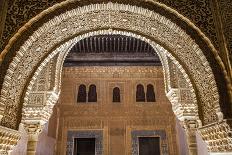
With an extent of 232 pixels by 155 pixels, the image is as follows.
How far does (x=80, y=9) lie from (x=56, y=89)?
9.62ft

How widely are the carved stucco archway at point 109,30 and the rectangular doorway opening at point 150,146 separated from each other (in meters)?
6.98

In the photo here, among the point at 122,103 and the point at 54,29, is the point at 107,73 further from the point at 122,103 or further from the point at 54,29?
the point at 54,29

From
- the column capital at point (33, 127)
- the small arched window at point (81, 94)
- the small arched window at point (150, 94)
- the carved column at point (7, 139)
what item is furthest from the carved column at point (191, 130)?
the small arched window at point (81, 94)

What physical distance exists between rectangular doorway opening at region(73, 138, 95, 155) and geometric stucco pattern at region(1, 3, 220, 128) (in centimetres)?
713

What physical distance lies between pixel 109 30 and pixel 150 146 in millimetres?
7430

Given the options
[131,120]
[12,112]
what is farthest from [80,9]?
[131,120]

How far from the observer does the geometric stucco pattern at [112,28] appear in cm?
299

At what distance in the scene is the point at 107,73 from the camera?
10.7m

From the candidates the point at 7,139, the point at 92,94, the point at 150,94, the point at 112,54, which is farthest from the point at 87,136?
the point at 7,139

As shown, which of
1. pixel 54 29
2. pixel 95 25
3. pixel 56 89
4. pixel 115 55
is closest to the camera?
pixel 54 29

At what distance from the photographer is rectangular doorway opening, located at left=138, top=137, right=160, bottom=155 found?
1011 centimetres

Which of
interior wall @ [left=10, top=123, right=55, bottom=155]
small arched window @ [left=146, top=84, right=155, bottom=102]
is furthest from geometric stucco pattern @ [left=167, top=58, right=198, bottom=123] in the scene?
small arched window @ [left=146, top=84, right=155, bottom=102]

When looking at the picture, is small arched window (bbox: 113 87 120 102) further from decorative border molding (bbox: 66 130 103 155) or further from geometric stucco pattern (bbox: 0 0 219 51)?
geometric stucco pattern (bbox: 0 0 219 51)

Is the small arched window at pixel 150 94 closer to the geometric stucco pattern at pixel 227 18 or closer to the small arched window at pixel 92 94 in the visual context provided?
the small arched window at pixel 92 94
